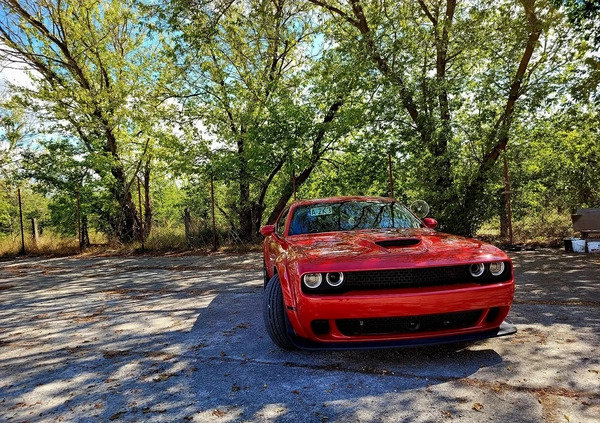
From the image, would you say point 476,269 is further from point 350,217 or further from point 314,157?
point 314,157

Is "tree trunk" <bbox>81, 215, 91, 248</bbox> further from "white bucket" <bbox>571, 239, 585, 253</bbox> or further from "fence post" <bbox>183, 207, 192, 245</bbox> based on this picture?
"white bucket" <bbox>571, 239, 585, 253</bbox>

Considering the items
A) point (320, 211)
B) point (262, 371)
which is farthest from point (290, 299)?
point (320, 211)

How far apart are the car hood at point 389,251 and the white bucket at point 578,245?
6216mm

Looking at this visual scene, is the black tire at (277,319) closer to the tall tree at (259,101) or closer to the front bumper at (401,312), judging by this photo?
the front bumper at (401,312)

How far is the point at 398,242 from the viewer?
3.10 metres

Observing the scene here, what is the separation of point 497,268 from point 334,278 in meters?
1.24

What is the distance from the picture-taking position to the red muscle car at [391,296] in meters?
2.57

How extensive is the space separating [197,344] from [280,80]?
1218cm

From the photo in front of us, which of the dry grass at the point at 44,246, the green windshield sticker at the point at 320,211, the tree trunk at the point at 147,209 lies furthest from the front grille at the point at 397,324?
the dry grass at the point at 44,246

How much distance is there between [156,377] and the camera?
271cm

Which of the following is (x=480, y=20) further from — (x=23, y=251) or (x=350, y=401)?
(x=23, y=251)

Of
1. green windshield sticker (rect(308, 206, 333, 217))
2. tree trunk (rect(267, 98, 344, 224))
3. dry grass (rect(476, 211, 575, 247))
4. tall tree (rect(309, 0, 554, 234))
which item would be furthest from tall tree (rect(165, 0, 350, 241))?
green windshield sticker (rect(308, 206, 333, 217))

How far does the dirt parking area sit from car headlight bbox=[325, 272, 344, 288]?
0.63 meters

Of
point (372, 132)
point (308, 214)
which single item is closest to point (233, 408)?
point (308, 214)
